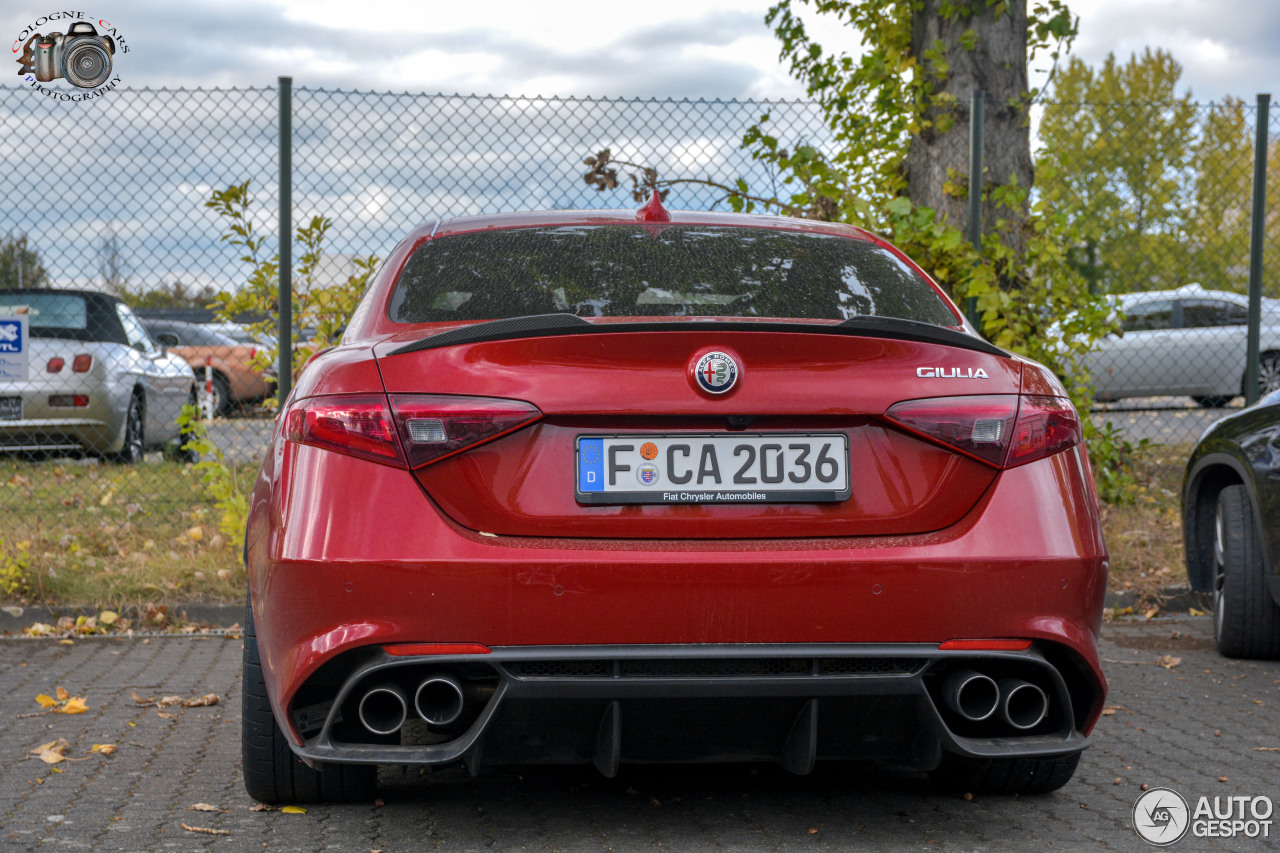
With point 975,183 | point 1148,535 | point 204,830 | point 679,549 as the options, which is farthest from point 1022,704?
point 1148,535

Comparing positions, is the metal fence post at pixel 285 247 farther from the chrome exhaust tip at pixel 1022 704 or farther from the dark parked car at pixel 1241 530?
the chrome exhaust tip at pixel 1022 704

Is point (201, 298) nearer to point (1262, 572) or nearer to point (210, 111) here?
point (210, 111)

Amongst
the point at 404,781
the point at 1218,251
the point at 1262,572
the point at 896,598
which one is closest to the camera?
the point at 896,598

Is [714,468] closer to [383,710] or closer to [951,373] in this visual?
[951,373]

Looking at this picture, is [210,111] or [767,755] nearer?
[767,755]

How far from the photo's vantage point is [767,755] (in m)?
2.83

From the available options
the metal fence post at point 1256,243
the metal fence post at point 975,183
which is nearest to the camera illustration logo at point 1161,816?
the metal fence post at point 975,183

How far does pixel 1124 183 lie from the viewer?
32.8 ft

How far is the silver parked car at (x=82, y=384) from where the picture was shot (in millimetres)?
8320

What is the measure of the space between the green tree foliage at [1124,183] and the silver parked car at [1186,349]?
0.42 meters

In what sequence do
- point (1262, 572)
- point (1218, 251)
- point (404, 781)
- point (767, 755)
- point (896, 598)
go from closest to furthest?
point (896, 598) < point (767, 755) < point (404, 781) < point (1262, 572) < point (1218, 251)

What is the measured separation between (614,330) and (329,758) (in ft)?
3.47

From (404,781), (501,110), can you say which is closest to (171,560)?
(501,110)

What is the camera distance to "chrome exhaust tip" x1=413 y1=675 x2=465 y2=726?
263 centimetres
